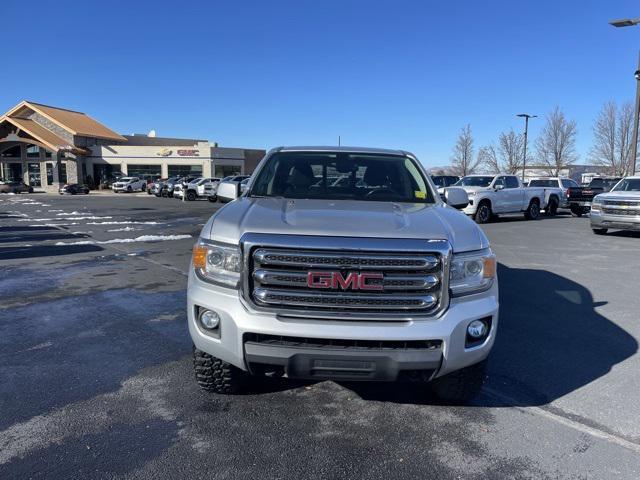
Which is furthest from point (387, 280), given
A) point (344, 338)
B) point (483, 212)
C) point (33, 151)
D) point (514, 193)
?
point (33, 151)

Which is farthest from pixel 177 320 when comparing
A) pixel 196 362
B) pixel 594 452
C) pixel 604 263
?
pixel 604 263

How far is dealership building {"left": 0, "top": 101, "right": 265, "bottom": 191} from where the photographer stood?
57750 millimetres

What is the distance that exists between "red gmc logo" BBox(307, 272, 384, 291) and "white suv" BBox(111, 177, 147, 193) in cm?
5426

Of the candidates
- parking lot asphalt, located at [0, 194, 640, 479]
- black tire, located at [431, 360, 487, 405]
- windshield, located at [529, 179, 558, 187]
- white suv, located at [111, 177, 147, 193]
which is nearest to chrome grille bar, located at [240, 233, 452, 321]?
black tire, located at [431, 360, 487, 405]

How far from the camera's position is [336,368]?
2928mm

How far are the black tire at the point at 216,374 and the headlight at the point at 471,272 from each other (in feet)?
5.29

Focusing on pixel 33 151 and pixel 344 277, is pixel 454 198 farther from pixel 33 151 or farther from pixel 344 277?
pixel 33 151

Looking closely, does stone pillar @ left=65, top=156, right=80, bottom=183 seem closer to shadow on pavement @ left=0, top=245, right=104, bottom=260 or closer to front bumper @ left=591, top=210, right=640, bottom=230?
shadow on pavement @ left=0, top=245, right=104, bottom=260

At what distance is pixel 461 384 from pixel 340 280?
1.26 metres

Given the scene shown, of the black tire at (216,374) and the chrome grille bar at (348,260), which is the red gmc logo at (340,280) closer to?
the chrome grille bar at (348,260)

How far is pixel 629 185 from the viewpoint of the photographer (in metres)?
14.3

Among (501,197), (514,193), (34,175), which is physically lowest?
(501,197)

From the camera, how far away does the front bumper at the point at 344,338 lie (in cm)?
290

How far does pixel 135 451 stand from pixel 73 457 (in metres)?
0.34
